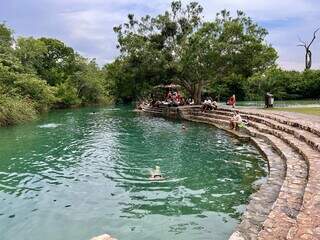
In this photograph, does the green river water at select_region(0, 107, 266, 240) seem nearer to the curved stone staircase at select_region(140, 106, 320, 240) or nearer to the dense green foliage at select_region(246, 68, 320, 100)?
the curved stone staircase at select_region(140, 106, 320, 240)

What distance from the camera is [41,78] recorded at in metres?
Answer: 57.0

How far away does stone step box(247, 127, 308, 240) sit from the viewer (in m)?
5.73

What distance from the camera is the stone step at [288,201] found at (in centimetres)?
573

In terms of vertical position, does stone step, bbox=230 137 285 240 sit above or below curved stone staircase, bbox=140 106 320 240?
below

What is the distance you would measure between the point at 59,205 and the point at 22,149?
30.1ft

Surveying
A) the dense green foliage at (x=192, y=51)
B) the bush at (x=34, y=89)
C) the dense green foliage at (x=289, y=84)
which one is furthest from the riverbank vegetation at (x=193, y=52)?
the dense green foliage at (x=289, y=84)

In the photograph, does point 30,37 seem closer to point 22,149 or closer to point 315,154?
point 22,149

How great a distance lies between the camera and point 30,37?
54.0 m

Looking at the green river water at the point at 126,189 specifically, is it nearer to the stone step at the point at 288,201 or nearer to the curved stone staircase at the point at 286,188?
the curved stone staircase at the point at 286,188

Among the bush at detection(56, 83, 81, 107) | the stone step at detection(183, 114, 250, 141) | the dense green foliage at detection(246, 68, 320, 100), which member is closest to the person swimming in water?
the stone step at detection(183, 114, 250, 141)

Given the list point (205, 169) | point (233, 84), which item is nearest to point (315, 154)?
point (205, 169)

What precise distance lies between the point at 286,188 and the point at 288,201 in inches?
35.7

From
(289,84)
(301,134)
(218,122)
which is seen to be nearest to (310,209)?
(301,134)

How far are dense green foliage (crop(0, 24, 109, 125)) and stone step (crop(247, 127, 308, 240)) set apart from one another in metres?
22.9
